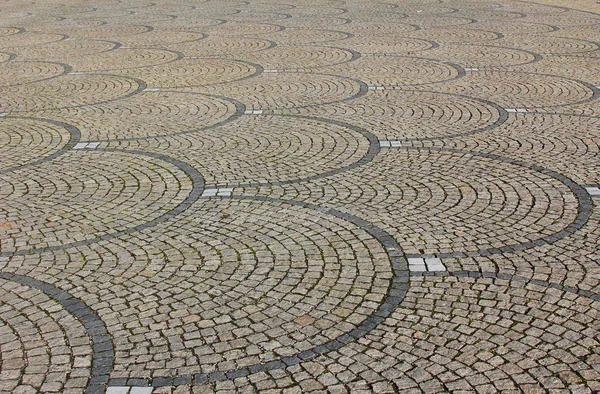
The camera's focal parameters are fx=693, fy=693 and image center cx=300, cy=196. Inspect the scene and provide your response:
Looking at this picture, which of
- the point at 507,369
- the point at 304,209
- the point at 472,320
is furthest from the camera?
the point at 304,209

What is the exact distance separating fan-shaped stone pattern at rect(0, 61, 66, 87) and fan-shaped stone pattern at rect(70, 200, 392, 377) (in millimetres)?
8298

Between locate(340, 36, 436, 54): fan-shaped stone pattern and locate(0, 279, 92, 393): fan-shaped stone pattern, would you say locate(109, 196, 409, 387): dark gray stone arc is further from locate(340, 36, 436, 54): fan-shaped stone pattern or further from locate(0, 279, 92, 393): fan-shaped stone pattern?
locate(340, 36, 436, 54): fan-shaped stone pattern

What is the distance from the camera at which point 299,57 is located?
1633 centimetres

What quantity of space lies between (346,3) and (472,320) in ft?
73.3

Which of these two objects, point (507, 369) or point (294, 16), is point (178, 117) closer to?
point (507, 369)

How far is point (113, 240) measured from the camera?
23.2 ft

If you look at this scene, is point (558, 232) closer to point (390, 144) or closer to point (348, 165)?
point (348, 165)

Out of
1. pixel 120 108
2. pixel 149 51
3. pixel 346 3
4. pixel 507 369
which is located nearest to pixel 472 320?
pixel 507 369

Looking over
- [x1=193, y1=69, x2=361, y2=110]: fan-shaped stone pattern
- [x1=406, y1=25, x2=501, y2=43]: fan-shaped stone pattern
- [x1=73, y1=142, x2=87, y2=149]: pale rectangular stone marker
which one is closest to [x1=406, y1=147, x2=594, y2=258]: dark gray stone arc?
[x1=193, y1=69, x2=361, y2=110]: fan-shaped stone pattern

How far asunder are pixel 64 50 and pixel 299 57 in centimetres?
611

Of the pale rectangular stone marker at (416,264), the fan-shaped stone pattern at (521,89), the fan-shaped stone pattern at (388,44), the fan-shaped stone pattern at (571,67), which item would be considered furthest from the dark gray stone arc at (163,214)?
the fan-shaped stone pattern at (388,44)

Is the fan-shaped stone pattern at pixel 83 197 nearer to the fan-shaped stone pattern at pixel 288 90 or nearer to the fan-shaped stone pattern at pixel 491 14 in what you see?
the fan-shaped stone pattern at pixel 288 90

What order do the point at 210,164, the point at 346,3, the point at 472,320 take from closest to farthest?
the point at 472,320 < the point at 210,164 < the point at 346,3

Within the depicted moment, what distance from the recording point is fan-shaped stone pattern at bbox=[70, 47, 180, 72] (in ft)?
51.0
